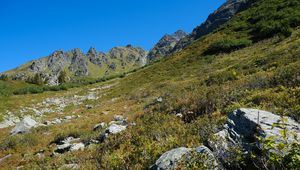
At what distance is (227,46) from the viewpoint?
32469mm

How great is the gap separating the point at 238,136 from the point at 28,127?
14.2 meters

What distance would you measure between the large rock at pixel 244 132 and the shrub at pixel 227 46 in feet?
85.7

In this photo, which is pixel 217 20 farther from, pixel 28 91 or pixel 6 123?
pixel 6 123

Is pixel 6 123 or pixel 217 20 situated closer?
pixel 6 123

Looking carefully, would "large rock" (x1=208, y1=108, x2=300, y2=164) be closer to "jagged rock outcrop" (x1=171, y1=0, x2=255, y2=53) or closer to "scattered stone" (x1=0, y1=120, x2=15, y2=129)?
"scattered stone" (x1=0, y1=120, x2=15, y2=129)

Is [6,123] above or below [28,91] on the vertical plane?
below

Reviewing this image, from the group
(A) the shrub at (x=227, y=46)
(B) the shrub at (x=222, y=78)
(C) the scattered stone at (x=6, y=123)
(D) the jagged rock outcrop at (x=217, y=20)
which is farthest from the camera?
(D) the jagged rock outcrop at (x=217, y=20)

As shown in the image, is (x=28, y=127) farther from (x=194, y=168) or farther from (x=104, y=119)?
(x=194, y=168)

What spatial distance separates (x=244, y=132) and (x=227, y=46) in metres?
28.5

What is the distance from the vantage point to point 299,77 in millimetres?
9352

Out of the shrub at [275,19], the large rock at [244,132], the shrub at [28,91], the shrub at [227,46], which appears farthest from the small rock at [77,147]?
the shrub at [28,91]

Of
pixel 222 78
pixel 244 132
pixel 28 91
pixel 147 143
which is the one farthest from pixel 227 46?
pixel 28 91

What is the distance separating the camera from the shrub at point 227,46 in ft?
101

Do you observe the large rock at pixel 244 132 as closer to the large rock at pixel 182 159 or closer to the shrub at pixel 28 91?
the large rock at pixel 182 159
